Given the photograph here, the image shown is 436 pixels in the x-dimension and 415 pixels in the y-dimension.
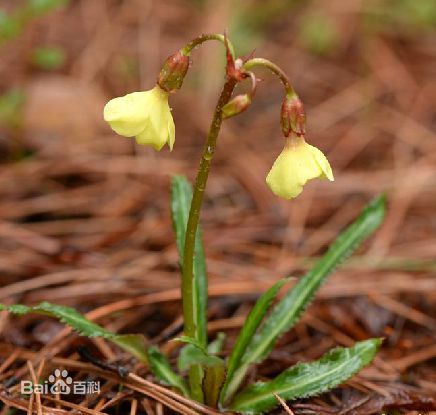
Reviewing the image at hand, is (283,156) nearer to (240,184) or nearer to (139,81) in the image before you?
(240,184)

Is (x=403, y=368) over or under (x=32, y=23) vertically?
under

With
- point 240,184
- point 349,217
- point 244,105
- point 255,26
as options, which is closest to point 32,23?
point 255,26

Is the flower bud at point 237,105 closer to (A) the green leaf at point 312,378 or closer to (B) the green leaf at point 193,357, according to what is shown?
(B) the green leaf at point 193,357

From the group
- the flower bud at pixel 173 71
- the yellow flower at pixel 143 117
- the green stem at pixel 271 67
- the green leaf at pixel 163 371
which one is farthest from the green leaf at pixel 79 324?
the green stem at pixel 271 67

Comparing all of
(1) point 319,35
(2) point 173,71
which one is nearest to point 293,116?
(2) point 173,71

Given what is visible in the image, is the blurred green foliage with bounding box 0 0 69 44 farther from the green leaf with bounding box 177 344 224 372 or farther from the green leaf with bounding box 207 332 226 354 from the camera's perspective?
the green leaf with bounding box 177 344 224 372

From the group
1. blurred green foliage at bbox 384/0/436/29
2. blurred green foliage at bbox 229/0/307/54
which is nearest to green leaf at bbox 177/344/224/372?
blurred green foliage at bbox 229/0/307/54
